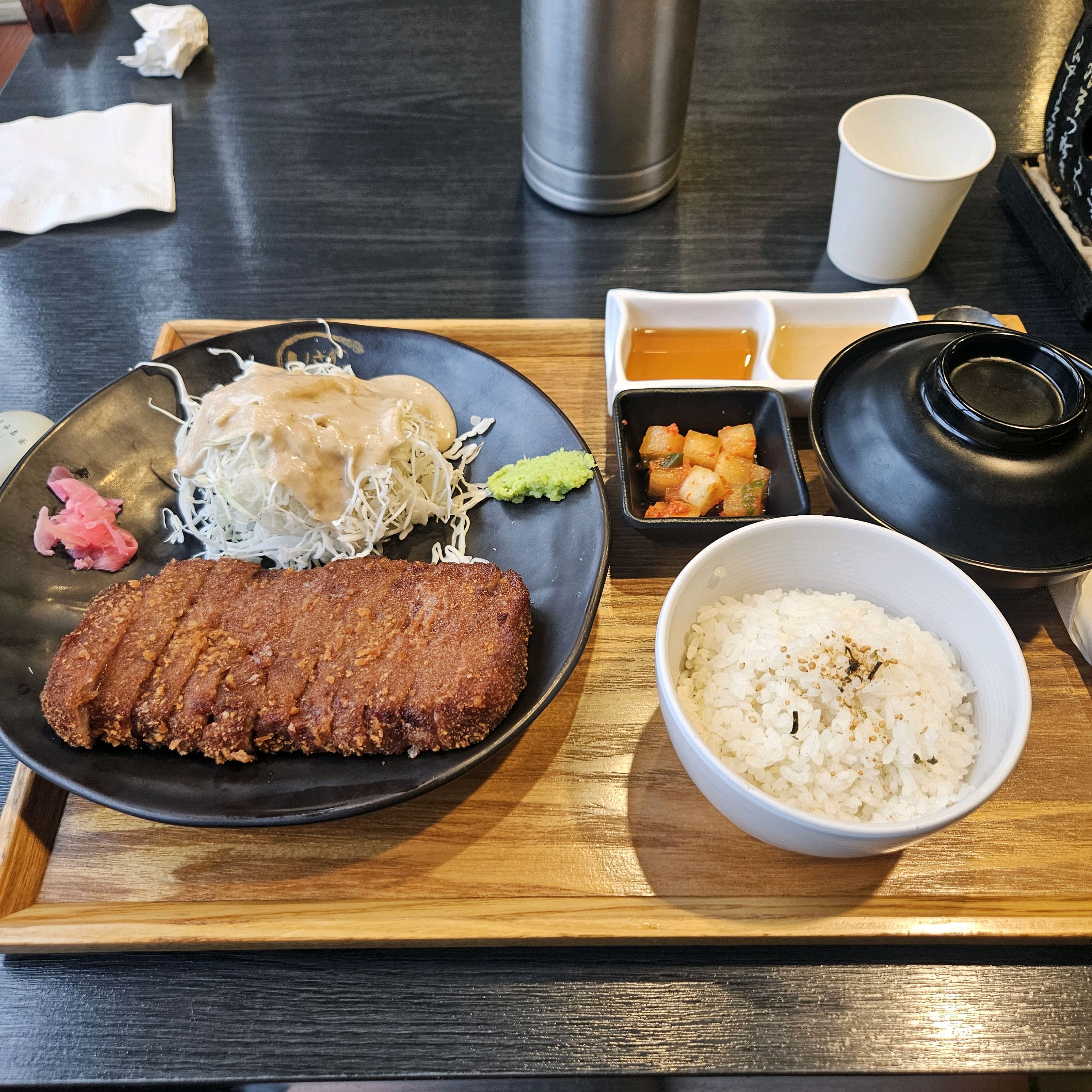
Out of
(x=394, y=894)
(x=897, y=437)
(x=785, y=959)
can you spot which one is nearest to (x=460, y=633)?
(x=394, y=894)

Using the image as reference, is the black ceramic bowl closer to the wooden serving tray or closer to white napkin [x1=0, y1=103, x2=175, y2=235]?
the wooden serving tray

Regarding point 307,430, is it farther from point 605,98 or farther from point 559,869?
point 605,98

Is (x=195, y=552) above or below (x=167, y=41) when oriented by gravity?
below

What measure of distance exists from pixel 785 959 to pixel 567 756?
481 millimetres

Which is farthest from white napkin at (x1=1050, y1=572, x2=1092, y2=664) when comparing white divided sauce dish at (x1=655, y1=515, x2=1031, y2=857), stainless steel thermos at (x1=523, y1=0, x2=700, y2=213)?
stainless steel thermos at (x1=523, y1=0, x2=700, y2=213)

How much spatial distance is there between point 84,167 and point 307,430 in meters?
1.88

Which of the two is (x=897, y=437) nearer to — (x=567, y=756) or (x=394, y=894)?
(x=567, y=756)

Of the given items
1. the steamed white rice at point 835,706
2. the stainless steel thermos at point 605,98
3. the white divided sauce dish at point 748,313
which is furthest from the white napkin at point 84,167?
the steamed white rice at point 835,706

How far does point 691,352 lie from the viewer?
82.0 inches

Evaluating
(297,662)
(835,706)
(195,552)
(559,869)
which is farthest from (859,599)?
(195,552)

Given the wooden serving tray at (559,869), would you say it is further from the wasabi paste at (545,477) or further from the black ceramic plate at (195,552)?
the wasabi paste at (545,477)

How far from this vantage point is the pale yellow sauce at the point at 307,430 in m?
1.77

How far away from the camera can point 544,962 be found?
4.18 feet

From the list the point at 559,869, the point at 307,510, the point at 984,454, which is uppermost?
the point at 984,454
